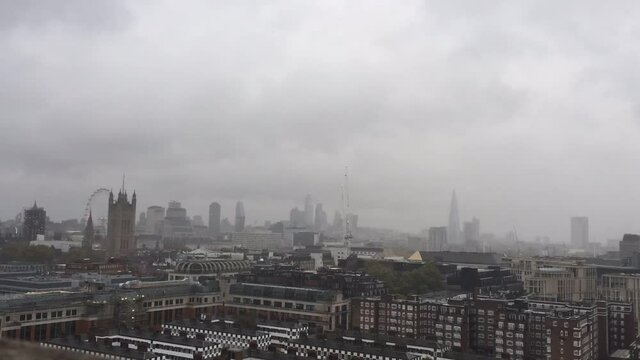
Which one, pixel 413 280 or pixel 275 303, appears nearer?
pixel 275 303

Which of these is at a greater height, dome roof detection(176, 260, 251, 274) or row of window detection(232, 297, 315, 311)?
dome roof detection(176, 260, 251, 274)

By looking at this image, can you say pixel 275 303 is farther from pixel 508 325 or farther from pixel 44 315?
pixel 508 325

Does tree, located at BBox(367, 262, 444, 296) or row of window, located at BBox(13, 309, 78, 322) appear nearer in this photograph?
row of window, located at BBox(13, 309, 78, 322)

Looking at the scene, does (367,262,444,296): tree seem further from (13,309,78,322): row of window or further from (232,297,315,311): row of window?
(13,309,78,322): row of window

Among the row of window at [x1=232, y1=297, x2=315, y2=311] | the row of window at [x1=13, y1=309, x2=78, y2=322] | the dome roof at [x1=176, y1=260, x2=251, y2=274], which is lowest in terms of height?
the row of window at [x1=232, y1=297, x2=315, y2=311]

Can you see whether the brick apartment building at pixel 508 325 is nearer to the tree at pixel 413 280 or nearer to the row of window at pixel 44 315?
the tree at pixel 413 280

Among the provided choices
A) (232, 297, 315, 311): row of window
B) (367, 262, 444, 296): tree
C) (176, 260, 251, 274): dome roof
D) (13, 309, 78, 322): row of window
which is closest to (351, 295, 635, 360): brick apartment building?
(232, 297, 315, 311): row of window

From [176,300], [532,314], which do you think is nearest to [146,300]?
[176,300]

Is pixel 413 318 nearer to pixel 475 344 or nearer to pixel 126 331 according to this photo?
pixel 475 344

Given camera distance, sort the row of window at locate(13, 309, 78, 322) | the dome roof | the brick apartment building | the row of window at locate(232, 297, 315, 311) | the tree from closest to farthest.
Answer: the brick apartment building < the row of window at locate(13, 309, 78, 322) < the row of window at locate(232, 297, 315, 311) < the tree < the dome roof

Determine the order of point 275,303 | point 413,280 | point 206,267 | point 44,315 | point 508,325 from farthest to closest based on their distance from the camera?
1. point 206,267
2. point 413,280
3. point 275,303
4. point 44,315
5. point 508,325

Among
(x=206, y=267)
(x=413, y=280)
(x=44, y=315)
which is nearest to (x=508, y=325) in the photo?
(x=413, y=280)
